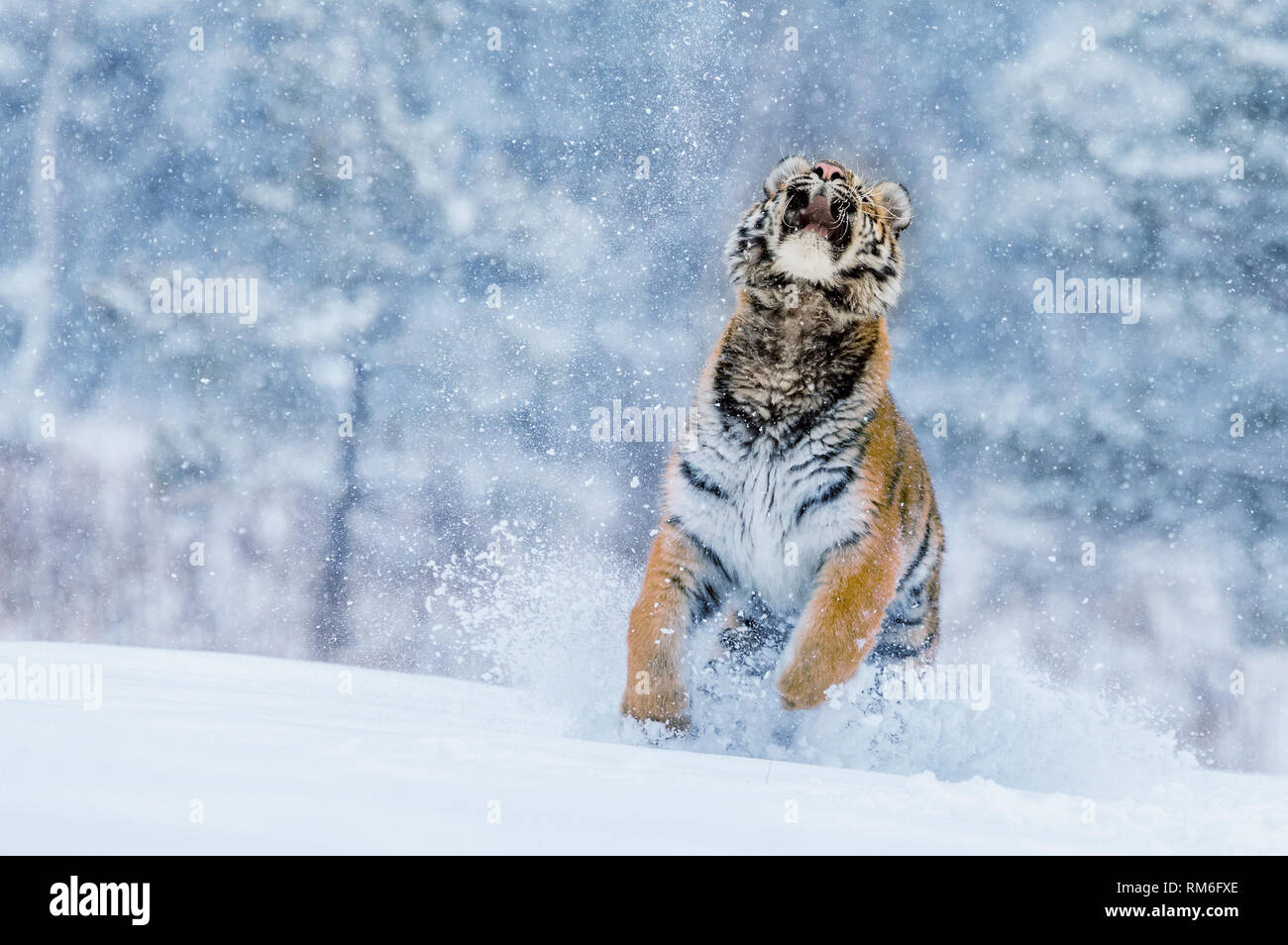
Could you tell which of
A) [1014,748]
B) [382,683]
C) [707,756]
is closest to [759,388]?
[707,756]

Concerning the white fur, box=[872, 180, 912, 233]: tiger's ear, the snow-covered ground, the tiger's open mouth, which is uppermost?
box=[872, 180, 912, 233]: tiger's ear

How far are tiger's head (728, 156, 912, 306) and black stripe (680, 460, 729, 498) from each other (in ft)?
2.43

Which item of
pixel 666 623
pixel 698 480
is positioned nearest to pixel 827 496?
pixel 698 480

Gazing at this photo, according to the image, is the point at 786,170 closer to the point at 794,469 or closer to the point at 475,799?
the point at 794,469

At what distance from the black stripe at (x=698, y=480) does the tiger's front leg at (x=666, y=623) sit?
0.18m

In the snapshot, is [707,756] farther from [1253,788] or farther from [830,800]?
[1253,788]

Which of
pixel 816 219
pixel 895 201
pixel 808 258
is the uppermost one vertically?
pixel 895 201

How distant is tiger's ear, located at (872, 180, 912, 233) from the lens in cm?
429

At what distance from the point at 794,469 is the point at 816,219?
947 mm

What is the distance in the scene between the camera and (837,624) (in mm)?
3643

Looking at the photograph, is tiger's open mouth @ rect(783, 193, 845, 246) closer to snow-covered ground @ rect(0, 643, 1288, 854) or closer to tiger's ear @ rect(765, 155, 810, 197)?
tiger's ear @ rect(765, 155, 810, 197)

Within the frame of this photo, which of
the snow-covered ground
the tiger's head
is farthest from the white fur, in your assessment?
the snow-covered ground

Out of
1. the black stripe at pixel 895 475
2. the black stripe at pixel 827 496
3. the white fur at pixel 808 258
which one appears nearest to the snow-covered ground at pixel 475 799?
the black stripe at pixel 827 496

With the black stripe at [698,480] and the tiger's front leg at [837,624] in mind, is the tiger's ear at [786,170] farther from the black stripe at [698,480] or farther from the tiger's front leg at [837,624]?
the tiger's front leg at [837,624]
